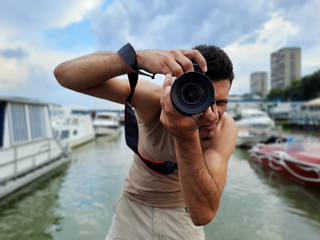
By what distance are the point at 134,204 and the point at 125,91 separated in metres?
0.90

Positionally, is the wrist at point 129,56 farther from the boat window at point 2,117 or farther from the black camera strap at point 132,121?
the boat window at point 2,117

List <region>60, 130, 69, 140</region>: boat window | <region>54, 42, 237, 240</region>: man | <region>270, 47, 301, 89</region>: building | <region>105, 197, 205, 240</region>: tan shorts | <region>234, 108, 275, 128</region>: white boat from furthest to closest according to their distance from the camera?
<region>270, 47, 301, 89</region>: building < <region>234, 108, 275, 128</region>: white boat < <region>60, 130, 69, 140</region>: boat window < <region>105, 197, 205, 240</region>: tan shorts < <region>54, 42, 237, 240</region>: man

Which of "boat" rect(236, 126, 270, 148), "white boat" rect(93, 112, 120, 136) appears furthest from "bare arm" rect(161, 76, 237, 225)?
"white boat" rect(93, 112, 120, 136)

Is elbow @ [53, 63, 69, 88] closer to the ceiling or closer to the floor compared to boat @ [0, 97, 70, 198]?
closer to the ceiling

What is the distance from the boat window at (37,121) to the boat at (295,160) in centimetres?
969

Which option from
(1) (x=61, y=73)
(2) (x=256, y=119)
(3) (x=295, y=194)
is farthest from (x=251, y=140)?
(1) (x=61, y=73)

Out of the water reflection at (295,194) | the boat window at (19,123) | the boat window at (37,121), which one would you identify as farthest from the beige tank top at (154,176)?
the boat window at (37,121)

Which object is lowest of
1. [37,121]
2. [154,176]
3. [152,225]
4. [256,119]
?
[256,119]

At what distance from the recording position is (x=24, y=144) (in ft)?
27.2

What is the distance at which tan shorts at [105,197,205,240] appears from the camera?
1840mm

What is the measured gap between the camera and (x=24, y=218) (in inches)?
231

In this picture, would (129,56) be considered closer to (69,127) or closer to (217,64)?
(217,64)

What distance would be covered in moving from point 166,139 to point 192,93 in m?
0.59

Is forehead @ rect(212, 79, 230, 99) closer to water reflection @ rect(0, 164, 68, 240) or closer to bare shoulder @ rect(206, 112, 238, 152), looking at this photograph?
bare shoulder @ rect(206, 112, 238, 152)
